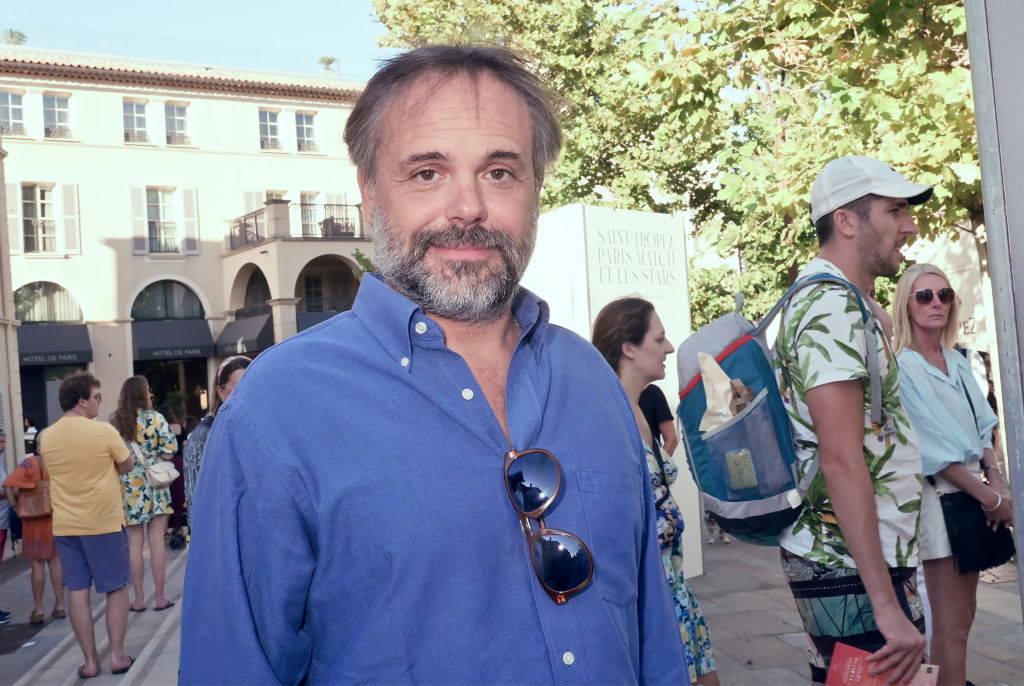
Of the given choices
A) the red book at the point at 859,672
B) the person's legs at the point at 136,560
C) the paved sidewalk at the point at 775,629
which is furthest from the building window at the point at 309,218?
the red book at the point at 859,672

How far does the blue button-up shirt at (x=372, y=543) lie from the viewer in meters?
1.37

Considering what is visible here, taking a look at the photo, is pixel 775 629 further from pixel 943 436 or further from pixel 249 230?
pixel 249 230

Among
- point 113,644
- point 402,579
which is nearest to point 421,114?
point 402,579

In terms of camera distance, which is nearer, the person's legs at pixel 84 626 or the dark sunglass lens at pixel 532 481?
the dark sunglass lens at pixel 532 481

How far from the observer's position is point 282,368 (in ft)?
4.81

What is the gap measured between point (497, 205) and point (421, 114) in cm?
21

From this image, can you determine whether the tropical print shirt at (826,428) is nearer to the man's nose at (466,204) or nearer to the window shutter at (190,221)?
the man's nose at (466,204)

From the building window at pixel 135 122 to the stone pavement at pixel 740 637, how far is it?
24.4m

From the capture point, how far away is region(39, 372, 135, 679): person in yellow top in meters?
6.46

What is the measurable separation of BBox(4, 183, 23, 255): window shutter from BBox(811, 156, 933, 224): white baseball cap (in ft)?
→ 97.9

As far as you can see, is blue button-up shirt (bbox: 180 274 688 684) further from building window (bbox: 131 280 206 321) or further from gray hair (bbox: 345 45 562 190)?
building window (bbox: 131 280 206 321)

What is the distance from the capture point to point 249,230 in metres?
31.8

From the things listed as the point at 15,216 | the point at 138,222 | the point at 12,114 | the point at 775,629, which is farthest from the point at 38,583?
the point at 12,114

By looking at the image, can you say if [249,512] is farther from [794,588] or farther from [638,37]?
[638,37]
